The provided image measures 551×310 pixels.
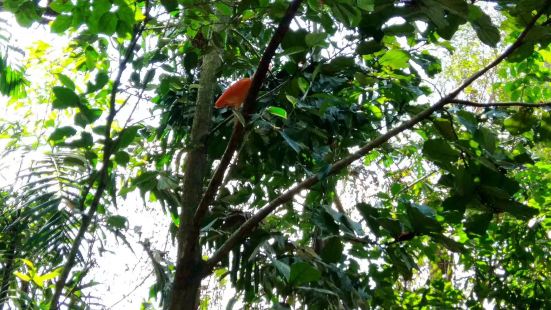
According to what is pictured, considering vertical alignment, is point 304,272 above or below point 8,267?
below

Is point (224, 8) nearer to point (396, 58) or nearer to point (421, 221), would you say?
point (396, 58)

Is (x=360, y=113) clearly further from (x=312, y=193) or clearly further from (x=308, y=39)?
(x=308, y=39)

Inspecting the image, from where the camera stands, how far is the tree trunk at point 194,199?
1.29 metres

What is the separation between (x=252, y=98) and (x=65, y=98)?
377mm

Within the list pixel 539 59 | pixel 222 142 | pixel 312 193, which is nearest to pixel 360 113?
pixel 312 193

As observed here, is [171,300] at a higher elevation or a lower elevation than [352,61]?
lower

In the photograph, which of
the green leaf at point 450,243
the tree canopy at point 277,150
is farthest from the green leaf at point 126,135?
the green leaf at point 450,243

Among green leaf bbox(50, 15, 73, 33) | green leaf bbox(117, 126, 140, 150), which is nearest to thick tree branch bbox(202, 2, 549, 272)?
green leaf bbox(117, 126, 140, 150)

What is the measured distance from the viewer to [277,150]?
161 cm

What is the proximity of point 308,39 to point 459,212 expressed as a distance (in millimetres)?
521

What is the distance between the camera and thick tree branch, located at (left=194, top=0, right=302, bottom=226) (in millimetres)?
1000

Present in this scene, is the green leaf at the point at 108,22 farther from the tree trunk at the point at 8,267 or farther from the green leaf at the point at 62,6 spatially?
the tree trunk at the point at 8,267

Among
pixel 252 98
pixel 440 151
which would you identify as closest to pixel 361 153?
pixel 440 151

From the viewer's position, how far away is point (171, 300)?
128 centimetres
